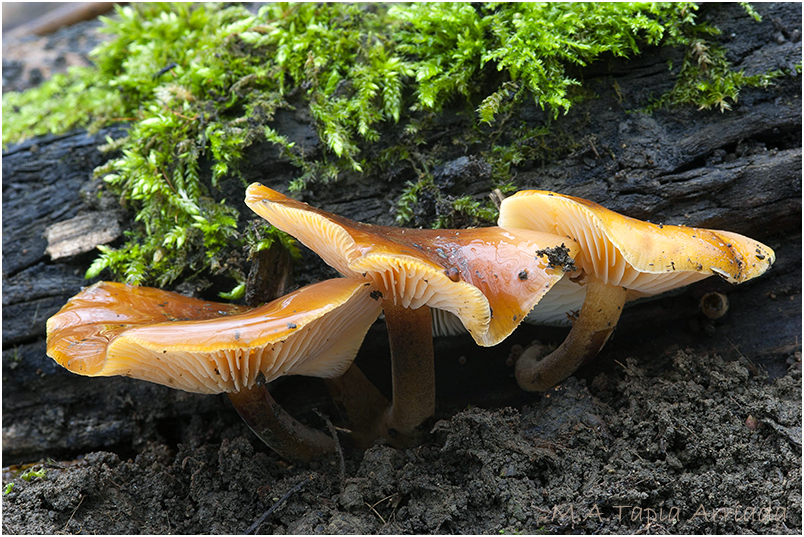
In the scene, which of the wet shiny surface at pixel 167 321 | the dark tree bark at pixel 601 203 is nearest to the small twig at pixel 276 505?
the dark tree bark at pixel 601 203

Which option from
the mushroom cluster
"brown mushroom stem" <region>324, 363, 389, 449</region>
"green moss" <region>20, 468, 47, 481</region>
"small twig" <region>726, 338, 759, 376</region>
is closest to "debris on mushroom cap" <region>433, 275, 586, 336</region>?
the mushroom cluster

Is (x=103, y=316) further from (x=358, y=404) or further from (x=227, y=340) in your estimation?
(x=358, y=404)

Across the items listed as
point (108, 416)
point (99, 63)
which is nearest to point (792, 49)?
point (108, 416)

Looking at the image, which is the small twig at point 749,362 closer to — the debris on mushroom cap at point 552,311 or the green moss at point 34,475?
the debris on mushroom cap at point 552,311

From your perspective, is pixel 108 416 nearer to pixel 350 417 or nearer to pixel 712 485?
pixel 350 417

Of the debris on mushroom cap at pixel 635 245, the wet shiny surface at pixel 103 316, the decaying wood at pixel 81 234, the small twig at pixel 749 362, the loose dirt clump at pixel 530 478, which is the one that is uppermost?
the decaying wood at pixel 81 234

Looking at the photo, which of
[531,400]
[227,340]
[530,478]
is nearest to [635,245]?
[530,478]
